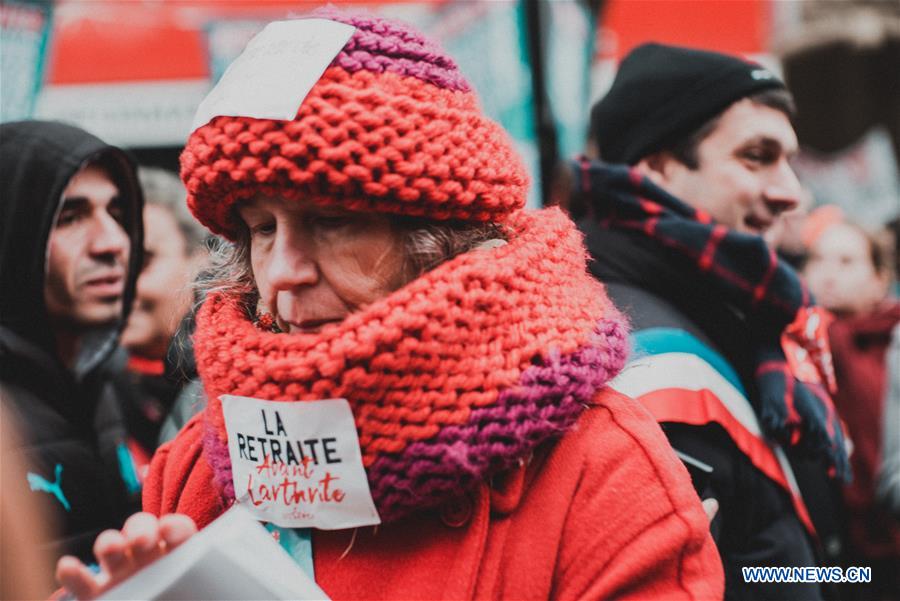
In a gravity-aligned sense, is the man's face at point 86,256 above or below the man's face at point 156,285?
above

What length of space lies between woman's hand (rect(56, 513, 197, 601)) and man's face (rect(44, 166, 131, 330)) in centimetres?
123

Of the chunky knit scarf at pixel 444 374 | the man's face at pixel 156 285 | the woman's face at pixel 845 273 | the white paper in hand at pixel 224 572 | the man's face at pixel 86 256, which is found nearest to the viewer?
the white paper in hand at pixel 224 572

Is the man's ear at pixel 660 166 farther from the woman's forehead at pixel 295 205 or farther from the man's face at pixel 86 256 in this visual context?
the man's face at pixel 86 256

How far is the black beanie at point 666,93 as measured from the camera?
7.65 feet

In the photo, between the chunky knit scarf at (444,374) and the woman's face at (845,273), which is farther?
the woman's face at (845,273)

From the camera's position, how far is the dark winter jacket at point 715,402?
181 centimetres

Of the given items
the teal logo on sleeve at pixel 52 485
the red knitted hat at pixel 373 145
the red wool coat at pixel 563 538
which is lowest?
the teal logo on sleeve at pixel 52 485

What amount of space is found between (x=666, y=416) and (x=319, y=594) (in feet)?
2.96

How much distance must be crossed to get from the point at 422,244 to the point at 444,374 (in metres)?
0.23

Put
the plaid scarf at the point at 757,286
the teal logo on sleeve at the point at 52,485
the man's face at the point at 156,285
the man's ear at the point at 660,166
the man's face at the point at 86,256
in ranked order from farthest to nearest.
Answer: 1. the man's face at the point at 156,285
2. the man's ear at the point at 660,166
3. the man's face at the point at 86,256
4. the plaid scarf at the point at 757,286
5. the teal logo on sleeve at the point at 52,485

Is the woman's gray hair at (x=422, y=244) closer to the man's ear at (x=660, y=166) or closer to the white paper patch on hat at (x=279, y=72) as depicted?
the white paper patch on hat at (x=279, y=72)

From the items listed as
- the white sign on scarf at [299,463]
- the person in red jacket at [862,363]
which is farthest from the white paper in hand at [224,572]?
the person in red jacket at [862,363]

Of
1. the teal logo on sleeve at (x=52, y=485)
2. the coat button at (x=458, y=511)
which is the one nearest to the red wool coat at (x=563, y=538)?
the coat button at (x=458, y=511)

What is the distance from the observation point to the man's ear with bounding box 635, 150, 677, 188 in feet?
8.00
